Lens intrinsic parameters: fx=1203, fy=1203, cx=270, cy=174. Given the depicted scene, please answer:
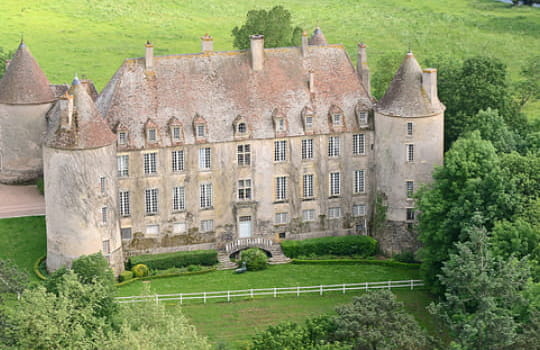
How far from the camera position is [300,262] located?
98812 millimetres

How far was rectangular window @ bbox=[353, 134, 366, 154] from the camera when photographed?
100938 millimetres

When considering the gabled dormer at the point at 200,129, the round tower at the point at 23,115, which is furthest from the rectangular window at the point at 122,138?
the round tower at the point at 23,115

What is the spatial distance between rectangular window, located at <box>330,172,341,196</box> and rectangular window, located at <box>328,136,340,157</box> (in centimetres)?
172

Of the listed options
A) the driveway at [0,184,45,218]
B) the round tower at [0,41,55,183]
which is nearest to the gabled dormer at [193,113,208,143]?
the driveway at [0,184,45,218]

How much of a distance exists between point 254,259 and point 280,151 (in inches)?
374

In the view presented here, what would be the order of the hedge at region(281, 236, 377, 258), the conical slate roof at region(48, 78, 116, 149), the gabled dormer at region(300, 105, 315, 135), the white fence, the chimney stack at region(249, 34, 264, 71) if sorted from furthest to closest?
1. the chimney stack at region(249, 34, 264, 71)
2. the hedge at region(281, 236, 377, 258)
3. the gabled dormer at region(300, 105, 315, 135)
4. the conical slate roof at region(48, 78, 116, 149)
5. the white fence

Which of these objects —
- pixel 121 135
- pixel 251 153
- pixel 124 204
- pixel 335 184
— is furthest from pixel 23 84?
pixel 335 184

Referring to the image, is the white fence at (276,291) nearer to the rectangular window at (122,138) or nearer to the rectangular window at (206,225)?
the rectangular window at (206,225)

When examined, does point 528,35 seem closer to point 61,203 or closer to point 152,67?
point 152,67

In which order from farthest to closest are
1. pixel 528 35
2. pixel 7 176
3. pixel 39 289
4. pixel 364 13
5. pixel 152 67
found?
pixel 364 13
pixel 528 35
pixel 7 176
pixel 152 67
pixel 39 289

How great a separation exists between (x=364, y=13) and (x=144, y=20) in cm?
3283

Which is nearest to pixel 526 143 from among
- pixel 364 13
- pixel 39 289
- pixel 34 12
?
pixel 39 289

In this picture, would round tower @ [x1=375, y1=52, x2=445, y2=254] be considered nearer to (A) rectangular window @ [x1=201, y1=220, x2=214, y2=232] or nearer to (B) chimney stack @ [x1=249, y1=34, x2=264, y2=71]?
(B) chimney stack @ [x1=249, y1=34, x2=264, y2=71]

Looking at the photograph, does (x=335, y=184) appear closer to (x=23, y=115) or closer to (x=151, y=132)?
(x=151, y=132)
